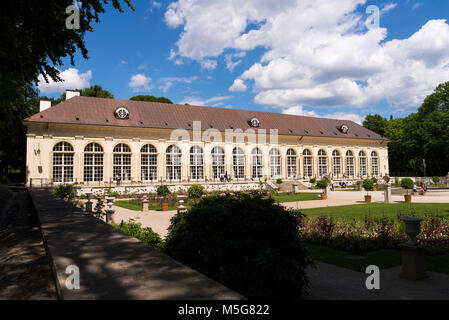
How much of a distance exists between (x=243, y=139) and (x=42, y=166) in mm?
21668

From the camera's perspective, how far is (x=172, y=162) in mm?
35125

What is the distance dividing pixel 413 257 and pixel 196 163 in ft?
104

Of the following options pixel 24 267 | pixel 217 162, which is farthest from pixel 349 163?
pixel 24 267

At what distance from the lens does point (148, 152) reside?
3369 centimetres

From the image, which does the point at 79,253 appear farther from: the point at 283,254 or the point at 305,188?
the point at 305,188

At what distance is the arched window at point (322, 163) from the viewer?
1738 inches

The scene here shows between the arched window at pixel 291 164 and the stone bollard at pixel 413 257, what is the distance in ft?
121

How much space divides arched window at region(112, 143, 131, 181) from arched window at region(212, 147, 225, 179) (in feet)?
32.1

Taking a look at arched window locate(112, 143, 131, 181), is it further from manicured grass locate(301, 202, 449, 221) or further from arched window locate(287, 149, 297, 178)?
manicured grass locate(301, 202, 449, 221)

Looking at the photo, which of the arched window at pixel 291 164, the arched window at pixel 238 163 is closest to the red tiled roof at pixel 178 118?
the arched window at pixel 291 164

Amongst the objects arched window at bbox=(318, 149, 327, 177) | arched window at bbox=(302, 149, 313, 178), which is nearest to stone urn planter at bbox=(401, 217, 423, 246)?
arched window at bbox=(302, 149, 313, 178)

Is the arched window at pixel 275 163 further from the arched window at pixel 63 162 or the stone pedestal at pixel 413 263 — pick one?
the stone pedestal at pixel 413 263

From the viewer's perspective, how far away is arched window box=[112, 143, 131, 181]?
32219 mm
